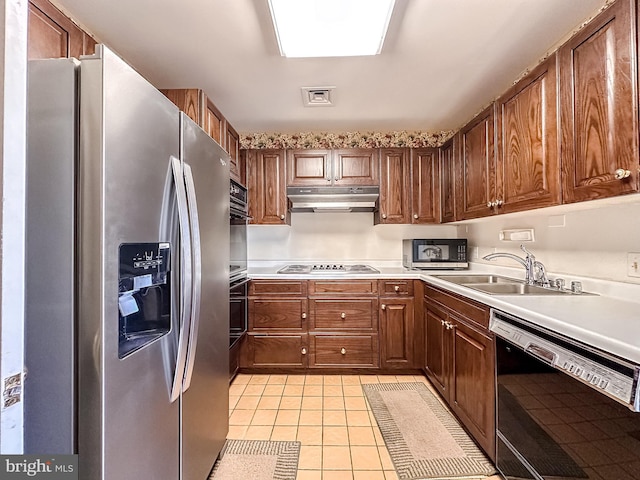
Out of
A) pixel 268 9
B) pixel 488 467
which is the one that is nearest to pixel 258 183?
pixel 268 9

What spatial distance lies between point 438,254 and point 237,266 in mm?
1863

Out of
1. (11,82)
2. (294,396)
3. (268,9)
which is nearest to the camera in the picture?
(11,82)

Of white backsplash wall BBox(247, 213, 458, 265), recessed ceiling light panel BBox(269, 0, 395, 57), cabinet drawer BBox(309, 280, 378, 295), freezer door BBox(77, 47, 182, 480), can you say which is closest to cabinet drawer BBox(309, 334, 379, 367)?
cabinet drawer BBox(309, 280, 378, 295)

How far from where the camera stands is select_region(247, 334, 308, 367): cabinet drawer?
261 cm

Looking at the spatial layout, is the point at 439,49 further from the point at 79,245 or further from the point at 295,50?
the point at 79,245

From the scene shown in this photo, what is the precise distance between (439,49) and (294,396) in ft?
8.25

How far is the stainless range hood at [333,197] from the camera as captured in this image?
113 inches

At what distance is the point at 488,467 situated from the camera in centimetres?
153

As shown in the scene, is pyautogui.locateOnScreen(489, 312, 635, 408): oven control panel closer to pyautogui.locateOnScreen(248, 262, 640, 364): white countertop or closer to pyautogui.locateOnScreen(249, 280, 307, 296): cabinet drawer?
pyautogui.locateOnScreen(248, 262, 640, 364): white countertop

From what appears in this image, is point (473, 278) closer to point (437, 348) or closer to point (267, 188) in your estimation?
Result: point (437, 348)

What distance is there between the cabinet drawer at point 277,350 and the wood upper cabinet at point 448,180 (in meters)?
1.75

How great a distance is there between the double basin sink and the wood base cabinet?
18 cm

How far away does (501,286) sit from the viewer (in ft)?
6.69

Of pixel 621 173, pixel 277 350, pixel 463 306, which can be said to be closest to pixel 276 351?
pixel 277 350
